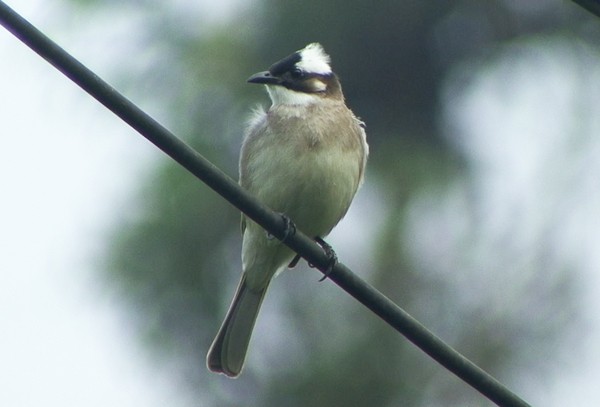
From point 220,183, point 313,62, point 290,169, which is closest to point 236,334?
point 290,169

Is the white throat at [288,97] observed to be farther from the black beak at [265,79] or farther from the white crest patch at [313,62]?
the white crest patch at [313,62]

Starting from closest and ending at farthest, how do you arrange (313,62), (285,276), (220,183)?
1. (220,183)
2. (313,62)
3. (285,276)

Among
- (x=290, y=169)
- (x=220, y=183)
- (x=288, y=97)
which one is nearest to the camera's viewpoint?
(x=220, y=183)

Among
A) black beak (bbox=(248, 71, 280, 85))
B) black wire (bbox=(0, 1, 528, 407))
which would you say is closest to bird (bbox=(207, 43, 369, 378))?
black beak (bbox=(248, 71, 280, 85))

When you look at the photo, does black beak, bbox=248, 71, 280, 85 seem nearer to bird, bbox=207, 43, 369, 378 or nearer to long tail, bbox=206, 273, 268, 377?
bird, bbox=207, 43, 369, 378

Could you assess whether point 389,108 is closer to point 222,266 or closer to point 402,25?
point 402,25

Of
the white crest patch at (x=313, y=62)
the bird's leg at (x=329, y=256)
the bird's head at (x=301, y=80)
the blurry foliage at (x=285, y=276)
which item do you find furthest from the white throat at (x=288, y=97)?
the blurry foliage at (x=285, y=276)

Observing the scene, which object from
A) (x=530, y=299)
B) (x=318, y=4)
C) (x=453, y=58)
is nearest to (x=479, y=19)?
(x=453, y=58)

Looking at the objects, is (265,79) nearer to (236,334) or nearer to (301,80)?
(301,80)
